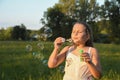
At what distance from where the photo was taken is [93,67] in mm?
4613

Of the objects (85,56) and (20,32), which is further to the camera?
(20,32)

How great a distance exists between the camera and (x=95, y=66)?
4688 mm

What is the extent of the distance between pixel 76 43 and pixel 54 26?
71.1 metres

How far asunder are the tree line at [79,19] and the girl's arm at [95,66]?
43.5 metres

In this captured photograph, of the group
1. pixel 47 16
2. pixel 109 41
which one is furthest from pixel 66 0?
pixel 109 41

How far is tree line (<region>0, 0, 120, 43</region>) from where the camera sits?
65.2 m

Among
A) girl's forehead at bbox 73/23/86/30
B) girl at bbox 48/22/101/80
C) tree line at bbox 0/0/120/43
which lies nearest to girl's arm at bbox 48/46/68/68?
girl at bbox 48/22/101/80

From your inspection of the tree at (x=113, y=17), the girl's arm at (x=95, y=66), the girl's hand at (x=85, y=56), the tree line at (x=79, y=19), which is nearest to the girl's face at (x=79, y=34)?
the girl's arm at (x=95, y=66)

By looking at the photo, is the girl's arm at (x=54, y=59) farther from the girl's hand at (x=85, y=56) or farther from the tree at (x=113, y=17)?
the tree at (x=113, y=17)

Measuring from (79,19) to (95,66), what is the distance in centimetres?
7313

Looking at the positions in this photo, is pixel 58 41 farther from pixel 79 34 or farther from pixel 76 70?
pixel 76 70

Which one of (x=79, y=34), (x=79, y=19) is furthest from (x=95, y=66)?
(x=79, y=19)

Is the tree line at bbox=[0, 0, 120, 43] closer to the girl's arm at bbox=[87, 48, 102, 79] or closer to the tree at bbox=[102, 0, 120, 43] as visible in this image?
the tree at bbox=[102, 0, 120, 43]

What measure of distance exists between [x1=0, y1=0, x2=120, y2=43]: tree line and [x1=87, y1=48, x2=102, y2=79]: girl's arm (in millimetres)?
43461
